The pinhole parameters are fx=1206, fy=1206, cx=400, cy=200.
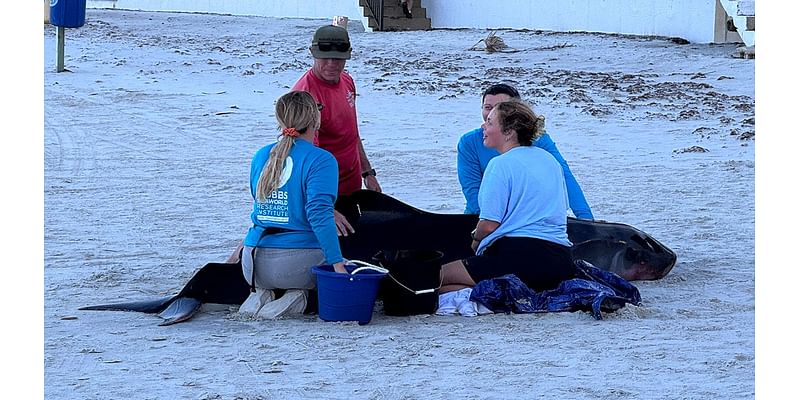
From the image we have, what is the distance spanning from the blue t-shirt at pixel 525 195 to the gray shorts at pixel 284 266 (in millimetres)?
831

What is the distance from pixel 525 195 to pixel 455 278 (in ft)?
1.63

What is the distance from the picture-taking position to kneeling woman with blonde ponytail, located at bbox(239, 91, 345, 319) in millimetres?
5172

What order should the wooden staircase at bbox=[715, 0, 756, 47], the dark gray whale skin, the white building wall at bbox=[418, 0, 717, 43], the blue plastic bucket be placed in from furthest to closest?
the white building wall at bbox=[418, 0, 717, 43] → the wooden staircase at bbox=[715, 0, 756, 47] → the dark gray whale skin → the blue plastic bucket

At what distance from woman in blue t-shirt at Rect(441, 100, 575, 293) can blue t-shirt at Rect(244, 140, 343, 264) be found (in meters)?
0.64

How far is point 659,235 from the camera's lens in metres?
7.45

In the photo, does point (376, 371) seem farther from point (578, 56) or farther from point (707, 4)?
point (707, 4)

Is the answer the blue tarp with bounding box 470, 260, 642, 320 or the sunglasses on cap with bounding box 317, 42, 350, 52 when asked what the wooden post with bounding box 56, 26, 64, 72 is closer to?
the sunglasses on cap with bounding box 317, 42, 350, 52

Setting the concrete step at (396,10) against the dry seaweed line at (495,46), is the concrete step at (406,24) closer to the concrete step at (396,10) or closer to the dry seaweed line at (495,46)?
the concrete step at (396,10)

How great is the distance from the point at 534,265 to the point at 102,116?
9.04 m

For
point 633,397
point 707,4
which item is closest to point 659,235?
point 633,397

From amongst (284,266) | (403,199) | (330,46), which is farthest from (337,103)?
(403,199)

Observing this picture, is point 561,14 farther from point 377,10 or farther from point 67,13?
point 67,13

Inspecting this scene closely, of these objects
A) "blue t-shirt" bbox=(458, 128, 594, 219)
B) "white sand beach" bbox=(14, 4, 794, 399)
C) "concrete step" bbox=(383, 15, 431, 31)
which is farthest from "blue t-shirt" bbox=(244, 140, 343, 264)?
"concrete step" bbox=(383, 15, 431, 31)

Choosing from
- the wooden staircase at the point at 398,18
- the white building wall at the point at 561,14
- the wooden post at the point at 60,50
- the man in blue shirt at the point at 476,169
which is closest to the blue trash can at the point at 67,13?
the wooden post at the point at 60,50
